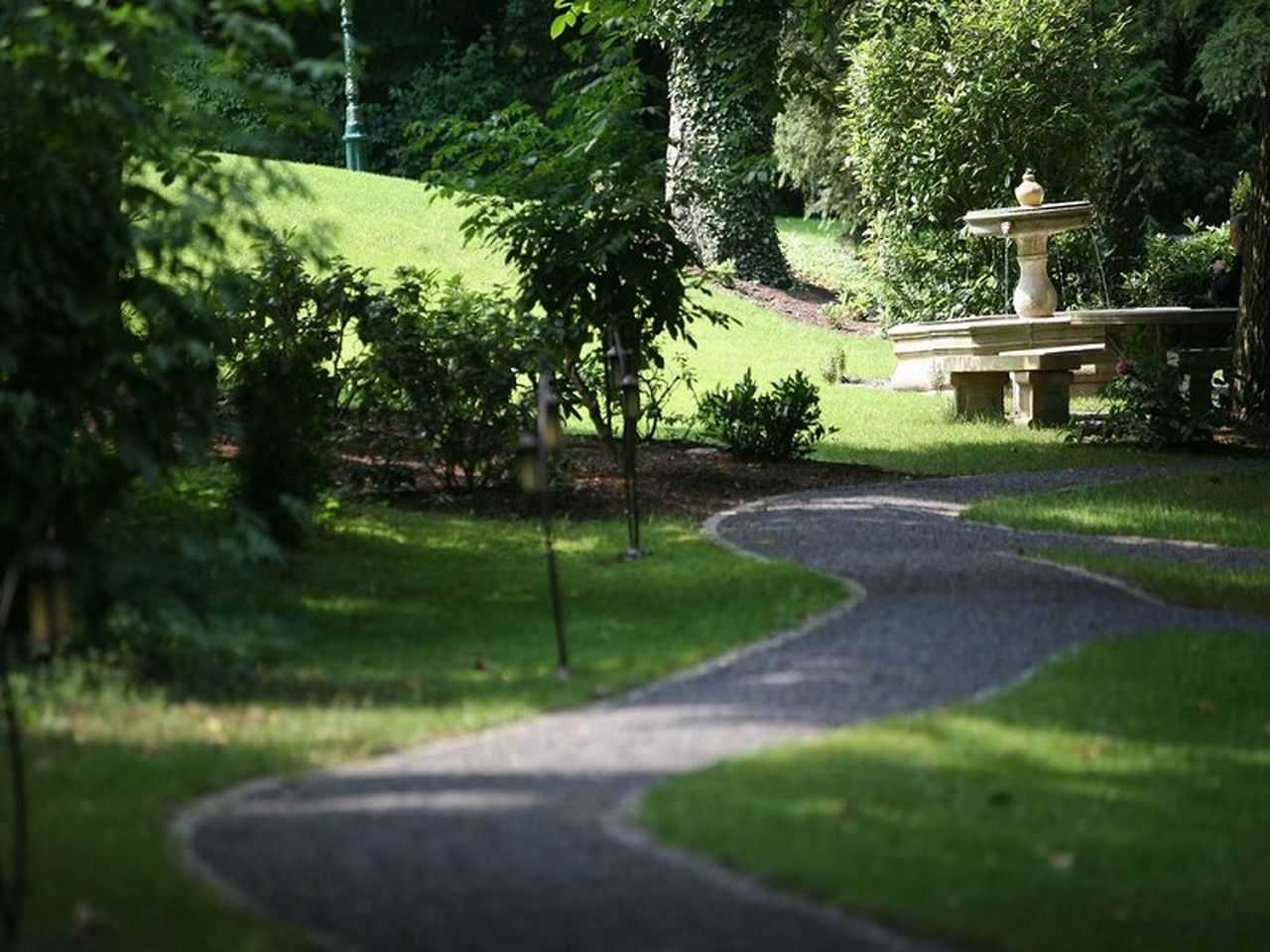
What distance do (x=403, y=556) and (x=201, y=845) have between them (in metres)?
6.52

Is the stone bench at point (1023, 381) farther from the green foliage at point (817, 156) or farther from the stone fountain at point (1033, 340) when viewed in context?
the green foliage at point (817, 156)

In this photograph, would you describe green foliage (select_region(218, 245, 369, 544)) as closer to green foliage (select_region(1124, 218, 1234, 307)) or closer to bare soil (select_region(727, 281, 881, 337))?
bare soil (select_region(727, 281, 881, 337))

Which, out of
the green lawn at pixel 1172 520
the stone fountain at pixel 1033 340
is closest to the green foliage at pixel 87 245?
the green lawn at pixel 1172 520

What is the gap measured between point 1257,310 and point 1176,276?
9.52 meters

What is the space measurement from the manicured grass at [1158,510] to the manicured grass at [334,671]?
254cm

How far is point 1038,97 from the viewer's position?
27.8m

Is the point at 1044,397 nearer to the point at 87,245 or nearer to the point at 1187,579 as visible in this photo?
the point at 1187,579

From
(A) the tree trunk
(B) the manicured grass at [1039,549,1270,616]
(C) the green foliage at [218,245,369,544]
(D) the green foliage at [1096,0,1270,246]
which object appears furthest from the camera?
(D) the green foliage at [1096,0,1270,246]

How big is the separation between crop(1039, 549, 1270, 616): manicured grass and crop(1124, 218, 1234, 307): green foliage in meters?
16.0

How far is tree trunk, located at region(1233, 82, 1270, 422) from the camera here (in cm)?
2022

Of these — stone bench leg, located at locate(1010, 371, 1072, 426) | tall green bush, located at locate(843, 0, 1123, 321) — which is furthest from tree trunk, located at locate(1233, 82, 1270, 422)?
tall green bush, located at locate(843, 0, 1123, 321)

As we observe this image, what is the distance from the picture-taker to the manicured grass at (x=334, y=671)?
19.4 feet

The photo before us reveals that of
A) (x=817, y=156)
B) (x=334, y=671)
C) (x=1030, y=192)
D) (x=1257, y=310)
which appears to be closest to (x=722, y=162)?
(x=817, y=156)

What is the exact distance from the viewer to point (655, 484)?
16.3 m
